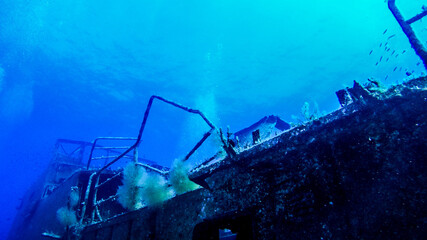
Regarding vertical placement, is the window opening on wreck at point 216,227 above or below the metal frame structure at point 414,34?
below

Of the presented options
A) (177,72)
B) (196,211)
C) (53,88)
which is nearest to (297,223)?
(196,211)

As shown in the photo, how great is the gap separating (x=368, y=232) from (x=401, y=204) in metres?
0.35

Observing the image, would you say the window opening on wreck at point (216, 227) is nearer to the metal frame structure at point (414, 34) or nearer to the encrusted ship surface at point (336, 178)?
the encrusted ship surface at point (336, 178)

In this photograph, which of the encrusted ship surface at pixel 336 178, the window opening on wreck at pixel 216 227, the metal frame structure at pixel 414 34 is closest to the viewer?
the encrusted ship surface at pixel 336 178

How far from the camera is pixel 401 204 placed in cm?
175

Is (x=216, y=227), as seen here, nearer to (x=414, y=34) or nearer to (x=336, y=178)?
(x=336, y=178)

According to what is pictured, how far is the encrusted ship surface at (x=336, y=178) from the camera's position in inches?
70.6

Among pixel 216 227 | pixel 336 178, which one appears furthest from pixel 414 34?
pixel 216 227

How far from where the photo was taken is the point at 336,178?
211cm

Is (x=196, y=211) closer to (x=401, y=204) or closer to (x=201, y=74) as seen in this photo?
(x=401, y=204)

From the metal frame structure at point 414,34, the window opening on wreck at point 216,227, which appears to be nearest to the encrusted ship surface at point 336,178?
the window opening on wreck at point 216,227

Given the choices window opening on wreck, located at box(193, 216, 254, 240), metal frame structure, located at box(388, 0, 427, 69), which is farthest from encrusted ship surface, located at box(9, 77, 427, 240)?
metal frame structure, located at box(388, 0, 427, 69)

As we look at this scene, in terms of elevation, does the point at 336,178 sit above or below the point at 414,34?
below

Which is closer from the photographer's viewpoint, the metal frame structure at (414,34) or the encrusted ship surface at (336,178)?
the encrusted ship surface at (336,178)
